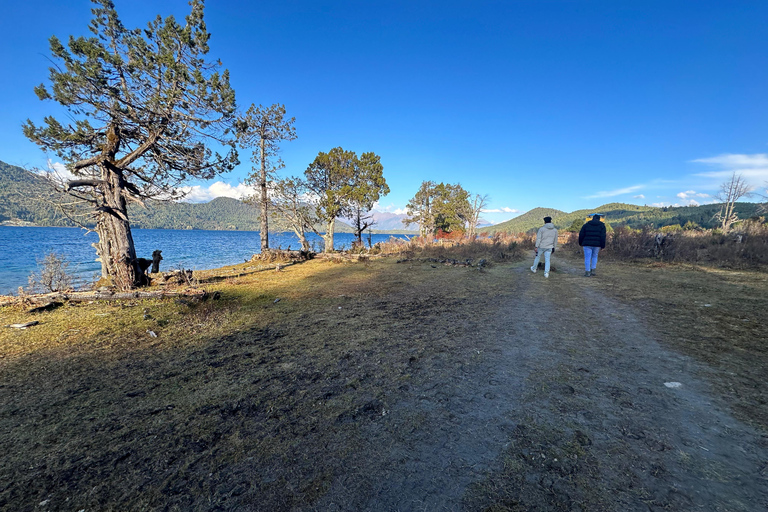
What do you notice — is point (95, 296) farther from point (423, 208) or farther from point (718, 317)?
point (423, 208)

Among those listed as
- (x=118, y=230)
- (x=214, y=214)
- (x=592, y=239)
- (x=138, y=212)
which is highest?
(x=214, y=214)

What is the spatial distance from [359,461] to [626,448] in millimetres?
2113

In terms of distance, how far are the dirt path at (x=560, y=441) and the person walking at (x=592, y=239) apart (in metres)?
6.80

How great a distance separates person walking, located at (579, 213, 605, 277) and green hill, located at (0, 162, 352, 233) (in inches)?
538

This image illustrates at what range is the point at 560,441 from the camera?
7.56 feet

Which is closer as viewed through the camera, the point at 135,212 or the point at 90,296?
the point at 90,296

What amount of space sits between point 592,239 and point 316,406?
10.8m

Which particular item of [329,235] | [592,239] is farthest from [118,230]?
[592,239]

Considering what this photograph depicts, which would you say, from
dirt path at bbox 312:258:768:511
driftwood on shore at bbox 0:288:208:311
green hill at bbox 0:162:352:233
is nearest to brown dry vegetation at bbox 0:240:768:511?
dirt path at bbox 312:258:768:511

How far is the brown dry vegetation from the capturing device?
1.90 m

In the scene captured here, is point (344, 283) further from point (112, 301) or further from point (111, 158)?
point (111, 158)

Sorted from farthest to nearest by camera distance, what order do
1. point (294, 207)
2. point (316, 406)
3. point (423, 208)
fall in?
point (423, 208) → point (294, 207) → point (316, 406)

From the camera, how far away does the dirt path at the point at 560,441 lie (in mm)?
1806

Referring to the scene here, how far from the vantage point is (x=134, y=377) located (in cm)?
351
